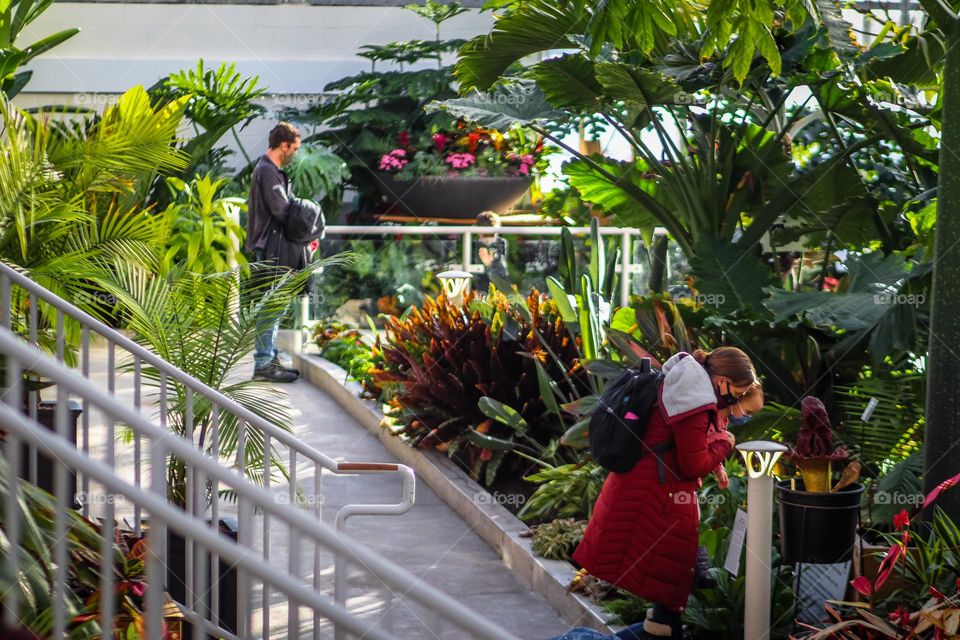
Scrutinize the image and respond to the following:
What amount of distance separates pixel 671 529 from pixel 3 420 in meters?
2.51

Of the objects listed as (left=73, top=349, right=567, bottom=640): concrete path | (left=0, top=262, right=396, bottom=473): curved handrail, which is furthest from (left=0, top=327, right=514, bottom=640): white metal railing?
(left=0, top=262, right=396, bottom=473): curved handrail

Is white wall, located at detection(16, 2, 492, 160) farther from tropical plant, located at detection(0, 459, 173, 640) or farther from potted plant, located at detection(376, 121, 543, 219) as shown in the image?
tropical plant, located at detection(0, 459, 173, 640)

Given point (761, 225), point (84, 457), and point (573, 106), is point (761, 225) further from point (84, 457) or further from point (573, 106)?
point (84, 457)

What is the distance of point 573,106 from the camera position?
641 cm

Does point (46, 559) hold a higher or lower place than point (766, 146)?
lower

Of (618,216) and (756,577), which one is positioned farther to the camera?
(618,216)

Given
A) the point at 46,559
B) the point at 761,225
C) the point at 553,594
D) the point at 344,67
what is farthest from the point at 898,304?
the point at 344,67

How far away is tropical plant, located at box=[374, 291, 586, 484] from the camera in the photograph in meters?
6.36

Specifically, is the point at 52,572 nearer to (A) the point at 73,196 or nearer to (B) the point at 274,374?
(A) the point at 73,196

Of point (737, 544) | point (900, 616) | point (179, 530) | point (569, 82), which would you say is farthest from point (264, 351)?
point (179, 530)

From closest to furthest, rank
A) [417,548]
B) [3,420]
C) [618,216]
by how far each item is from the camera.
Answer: [3,420] < [417,548] < [618,216]

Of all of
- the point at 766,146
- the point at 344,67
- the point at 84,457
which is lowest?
the point at 84,457

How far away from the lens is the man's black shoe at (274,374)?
30.8 feet

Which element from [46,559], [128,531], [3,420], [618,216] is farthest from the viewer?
[618,216]
